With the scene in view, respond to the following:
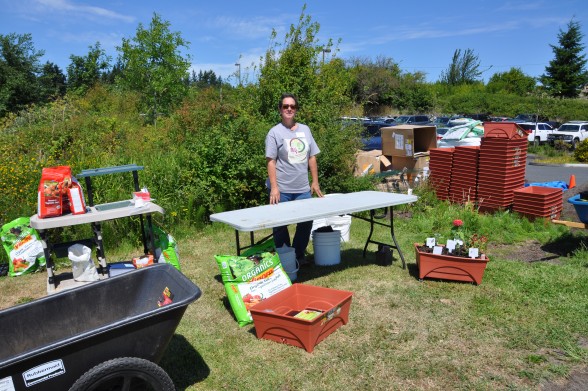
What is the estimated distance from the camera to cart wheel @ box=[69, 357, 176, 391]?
2.30 meters

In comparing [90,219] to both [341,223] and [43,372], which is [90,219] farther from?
[341,223]

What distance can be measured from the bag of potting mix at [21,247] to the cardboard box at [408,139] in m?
6.90

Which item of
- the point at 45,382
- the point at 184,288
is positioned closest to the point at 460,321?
the point at 184,288

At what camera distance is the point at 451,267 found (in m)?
4.63

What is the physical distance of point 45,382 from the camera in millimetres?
2209

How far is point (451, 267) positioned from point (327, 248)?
1.39m

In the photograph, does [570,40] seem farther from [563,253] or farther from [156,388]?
[156,388]

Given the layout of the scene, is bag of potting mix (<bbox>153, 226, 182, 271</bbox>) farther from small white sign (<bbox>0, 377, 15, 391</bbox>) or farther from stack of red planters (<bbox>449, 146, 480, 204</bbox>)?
stack of red planters (<bbox>449, 146, 480, 204</bbox>)

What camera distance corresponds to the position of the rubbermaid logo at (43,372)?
7.02 ft

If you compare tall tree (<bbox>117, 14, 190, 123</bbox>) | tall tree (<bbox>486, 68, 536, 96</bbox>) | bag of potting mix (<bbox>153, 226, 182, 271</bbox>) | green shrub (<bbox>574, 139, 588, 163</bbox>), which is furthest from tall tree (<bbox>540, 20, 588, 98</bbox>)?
bag of potting mix (<bbox>153, 226, 182, 271</bbox>)

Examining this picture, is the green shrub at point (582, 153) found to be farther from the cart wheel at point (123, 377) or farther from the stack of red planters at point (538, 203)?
the cart wheel at point (123, 377)

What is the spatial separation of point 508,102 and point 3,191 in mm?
38520

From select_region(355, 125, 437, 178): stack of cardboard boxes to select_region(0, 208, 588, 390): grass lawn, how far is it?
14.5ft

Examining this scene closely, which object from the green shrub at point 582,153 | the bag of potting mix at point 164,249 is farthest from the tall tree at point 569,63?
the bag of potting mix at point 164,249
